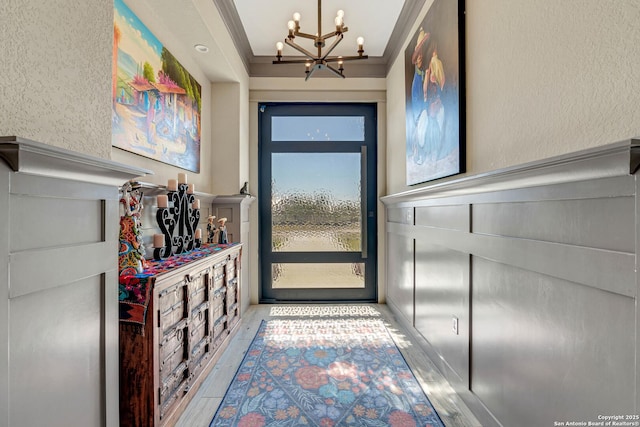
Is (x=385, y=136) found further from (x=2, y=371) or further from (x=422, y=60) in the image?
(x=2, y=371)

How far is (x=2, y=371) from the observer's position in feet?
2.45

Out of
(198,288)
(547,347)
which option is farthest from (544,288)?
(198,288)

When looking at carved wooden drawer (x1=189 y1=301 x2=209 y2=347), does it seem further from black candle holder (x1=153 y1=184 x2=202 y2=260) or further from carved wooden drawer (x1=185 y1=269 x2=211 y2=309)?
black candle holder (x1=153 y1=184 x2=202 y2=260)

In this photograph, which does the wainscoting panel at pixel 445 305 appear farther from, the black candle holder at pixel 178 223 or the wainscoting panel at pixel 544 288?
the black candle holder at pixel 178 223

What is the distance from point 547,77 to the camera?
1.20 metres

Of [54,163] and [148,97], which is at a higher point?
[148,97]

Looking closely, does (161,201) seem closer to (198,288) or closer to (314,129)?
(198,288)

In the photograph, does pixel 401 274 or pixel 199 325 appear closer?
pixel 199 325

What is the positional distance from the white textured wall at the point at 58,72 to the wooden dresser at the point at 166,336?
0.69 m

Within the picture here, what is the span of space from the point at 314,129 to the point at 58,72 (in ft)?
9.98

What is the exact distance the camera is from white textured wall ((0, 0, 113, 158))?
810mm

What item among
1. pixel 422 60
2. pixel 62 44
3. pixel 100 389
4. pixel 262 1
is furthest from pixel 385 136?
pixel 100 389

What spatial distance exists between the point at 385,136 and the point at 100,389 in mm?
3521

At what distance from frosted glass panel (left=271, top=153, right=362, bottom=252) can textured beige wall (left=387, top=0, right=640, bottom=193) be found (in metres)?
2.08
